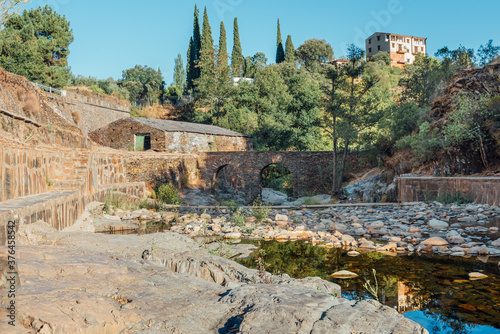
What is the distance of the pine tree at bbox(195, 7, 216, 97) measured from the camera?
37.0m

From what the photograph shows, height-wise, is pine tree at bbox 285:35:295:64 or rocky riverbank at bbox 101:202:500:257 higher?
pine tree at bbox 285:35:295:64

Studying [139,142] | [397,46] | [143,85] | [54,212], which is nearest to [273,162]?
[139,142]

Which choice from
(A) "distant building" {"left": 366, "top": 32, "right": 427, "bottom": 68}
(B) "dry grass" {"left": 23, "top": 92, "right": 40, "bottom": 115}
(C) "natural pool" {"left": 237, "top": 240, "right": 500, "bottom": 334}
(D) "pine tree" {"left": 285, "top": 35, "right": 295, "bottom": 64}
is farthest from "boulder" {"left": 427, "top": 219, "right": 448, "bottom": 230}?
(A) "distant building" {"left": 366, "top": 32, "right": 427, "bottom": 68}

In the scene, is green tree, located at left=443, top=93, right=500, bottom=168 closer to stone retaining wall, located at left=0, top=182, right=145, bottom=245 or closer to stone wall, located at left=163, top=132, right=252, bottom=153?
stone retaining wall, located at left=0, top=182, right=145, bottom=245

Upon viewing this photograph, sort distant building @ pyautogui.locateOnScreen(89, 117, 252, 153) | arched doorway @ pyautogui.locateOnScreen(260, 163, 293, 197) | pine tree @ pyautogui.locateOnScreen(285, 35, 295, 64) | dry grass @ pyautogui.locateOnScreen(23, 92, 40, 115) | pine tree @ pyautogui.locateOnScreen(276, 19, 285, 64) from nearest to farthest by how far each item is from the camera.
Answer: dry grass @ pyautogui.locateOnScreen(23, 92, 40, 115) → distant building @ pyautogui.locateOnScreen(89, 117, 252, 153) → arched doorway @ pyautogui.locateOnScreen(260, 163, 293, 197) → pine tree @ pyautogui.locateOnScreen(285, 35, 295, 64) → pine tree @ pyautogui.locateOnScreen(276, 19, 285, 64)

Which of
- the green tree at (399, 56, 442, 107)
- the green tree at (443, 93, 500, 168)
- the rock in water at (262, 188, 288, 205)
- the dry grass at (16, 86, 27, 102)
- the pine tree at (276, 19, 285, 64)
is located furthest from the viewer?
the pine tree at (276, 19, 285, 64)

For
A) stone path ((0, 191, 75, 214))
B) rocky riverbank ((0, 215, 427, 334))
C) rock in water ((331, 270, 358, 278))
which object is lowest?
rock in water ((331, 270, 358, 278))

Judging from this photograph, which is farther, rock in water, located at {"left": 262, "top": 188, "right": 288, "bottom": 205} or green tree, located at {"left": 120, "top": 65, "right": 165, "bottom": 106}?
green tree, located at {"left": 120, "top": 65, "right": 165, "bottom": 106}

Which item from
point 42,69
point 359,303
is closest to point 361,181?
point 359,303

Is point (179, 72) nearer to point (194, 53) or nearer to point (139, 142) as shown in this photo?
point (194, 53)

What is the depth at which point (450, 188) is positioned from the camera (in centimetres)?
1129

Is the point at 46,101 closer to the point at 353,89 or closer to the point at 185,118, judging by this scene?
the point at 353,89

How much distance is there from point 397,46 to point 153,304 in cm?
6617

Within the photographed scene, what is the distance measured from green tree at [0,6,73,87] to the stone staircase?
63.0 feet
